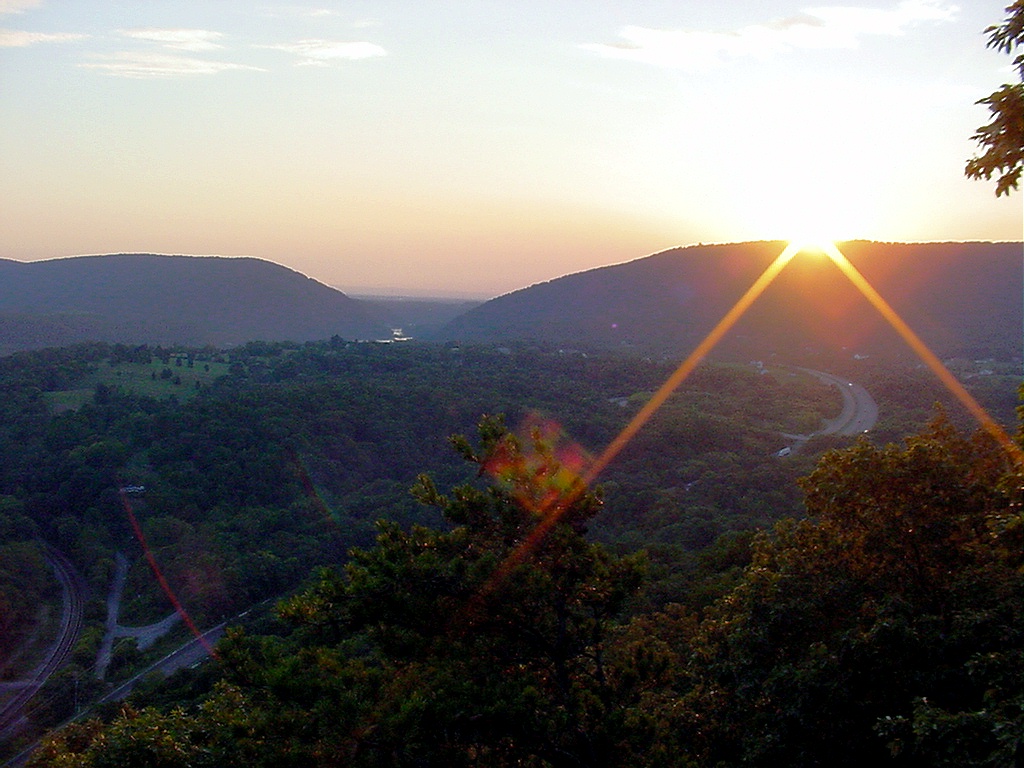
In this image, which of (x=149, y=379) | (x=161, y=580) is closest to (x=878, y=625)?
(x=161, y=580)

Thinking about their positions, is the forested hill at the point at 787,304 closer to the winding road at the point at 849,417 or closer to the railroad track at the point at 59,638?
the winding road at the point at 849,417

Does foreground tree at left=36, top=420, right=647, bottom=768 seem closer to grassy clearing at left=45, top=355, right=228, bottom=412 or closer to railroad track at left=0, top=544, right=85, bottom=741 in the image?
railroad track at left=0, top=544, right=85, bottom=741

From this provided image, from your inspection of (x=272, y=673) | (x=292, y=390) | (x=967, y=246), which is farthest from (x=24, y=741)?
(x=967, y=246)

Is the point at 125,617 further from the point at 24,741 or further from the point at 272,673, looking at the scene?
the point at 272,673

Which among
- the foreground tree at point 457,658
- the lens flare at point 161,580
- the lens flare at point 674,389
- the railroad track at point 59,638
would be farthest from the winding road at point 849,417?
the railroad track at point 59,638

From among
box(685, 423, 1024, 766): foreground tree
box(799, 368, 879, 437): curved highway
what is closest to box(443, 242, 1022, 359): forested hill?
box(799, 368, 879, 437): curved highway

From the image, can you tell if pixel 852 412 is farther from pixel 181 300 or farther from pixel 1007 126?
pixel 181 300
